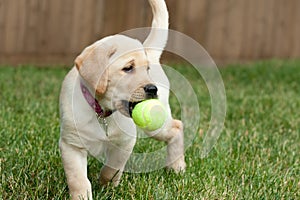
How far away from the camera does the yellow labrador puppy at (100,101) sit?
124 inches

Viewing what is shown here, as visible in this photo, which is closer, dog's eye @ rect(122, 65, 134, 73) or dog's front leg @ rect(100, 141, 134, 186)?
dog's eye @ rect(122, 65, 134, 73)

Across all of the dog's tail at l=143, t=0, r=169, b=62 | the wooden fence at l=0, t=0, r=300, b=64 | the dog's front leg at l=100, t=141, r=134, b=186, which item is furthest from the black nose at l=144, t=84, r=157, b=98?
the wooden fence at l=0, t=0, r=300, b=64

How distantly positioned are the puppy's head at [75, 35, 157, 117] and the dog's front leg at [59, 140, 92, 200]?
0.29 metres

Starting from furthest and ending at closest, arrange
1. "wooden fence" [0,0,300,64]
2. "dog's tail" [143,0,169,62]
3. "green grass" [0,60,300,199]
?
"wooden fence" [0,0,300,64] < "dog's tail" [143,0,169,62] < "green grass" [0,60,300,199]

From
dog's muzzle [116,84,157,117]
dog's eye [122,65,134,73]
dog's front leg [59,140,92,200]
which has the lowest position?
dog's front leg [59,140,92,200]

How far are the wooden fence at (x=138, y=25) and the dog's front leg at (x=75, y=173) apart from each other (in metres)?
5.66

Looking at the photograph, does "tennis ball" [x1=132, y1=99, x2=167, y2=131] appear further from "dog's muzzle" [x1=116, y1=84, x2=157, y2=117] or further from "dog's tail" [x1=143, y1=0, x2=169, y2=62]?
"dog's tail" [x1=143, y1=0, x2=169, y2=62]

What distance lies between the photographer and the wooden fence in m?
8.69

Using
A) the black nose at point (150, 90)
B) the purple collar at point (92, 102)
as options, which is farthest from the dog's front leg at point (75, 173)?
the black nose at point (150, 90)

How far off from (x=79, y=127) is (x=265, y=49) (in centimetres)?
824

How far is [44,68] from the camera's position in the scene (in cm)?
871

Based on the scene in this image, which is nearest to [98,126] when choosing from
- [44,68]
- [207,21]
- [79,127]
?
[79,127]

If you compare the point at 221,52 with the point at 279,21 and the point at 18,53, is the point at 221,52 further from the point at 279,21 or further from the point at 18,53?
the point at 18,53

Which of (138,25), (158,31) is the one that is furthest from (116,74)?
(138,25)
